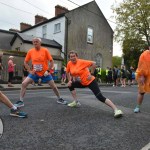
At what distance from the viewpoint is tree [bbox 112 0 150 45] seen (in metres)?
39.8

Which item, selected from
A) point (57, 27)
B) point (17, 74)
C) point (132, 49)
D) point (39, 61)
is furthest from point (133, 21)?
point (39, 61)

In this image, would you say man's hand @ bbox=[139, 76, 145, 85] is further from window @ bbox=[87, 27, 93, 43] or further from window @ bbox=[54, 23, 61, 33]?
window @ bbox=[87, 27, 93, 43]

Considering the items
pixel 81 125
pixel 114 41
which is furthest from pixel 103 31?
pixel 81 125

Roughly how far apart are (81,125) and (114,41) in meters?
36.0

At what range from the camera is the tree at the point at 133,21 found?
130ft

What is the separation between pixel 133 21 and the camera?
4059cm

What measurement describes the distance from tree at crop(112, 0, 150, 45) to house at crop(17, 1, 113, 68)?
4.61 meters

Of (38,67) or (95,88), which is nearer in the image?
(95,88)

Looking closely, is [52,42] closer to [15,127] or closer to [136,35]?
[136,35]

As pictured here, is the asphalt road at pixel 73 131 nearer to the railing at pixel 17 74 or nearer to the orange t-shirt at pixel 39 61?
the orange t-shirt at pixel 39 61

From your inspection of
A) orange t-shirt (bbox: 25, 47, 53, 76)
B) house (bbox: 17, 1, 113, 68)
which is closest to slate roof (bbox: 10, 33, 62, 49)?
house (bbox: 17, 1, 113, 68)

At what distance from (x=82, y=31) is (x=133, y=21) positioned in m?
11.7

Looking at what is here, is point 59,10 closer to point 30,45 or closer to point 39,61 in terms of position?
point 30,45

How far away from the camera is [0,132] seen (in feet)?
13.8
